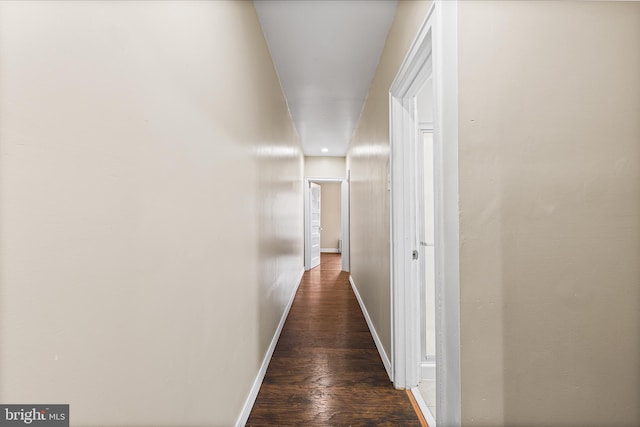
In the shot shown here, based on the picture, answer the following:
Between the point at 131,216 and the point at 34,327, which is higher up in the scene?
the point at 131,216

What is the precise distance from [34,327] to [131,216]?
1.01 ft

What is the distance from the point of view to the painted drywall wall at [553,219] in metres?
1.13

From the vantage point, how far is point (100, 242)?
0.67 meters

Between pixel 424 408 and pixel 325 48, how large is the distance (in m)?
2.69

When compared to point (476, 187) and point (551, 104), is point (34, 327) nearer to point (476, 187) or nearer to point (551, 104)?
point (476, 187)

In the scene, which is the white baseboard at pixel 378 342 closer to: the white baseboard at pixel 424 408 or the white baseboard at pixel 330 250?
the white baseboard at pixel 424 408

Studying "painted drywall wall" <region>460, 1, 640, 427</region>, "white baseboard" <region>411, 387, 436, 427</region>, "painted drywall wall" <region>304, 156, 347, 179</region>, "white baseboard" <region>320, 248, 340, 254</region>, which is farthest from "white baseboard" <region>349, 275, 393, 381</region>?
"white baseboard" <region>320, 248, 340, 254</region>

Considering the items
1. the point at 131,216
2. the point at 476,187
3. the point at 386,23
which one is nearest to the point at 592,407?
the point at 476,187

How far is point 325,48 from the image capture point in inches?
98.2

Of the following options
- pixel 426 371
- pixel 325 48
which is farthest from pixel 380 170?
pixel 426 371

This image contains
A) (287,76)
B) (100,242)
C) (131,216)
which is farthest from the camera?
(287,76)

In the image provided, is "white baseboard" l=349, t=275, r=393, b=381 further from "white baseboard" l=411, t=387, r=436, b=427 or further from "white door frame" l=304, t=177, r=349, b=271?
"white door frame" l=304, t=177, r=349, b=271

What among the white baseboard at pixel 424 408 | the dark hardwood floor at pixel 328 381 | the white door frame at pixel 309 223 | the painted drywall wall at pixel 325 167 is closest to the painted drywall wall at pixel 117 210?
the dark hardwood floor at pixel 328 381

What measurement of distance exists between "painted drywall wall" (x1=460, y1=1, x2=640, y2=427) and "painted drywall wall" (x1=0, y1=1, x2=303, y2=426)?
100 centimetres
